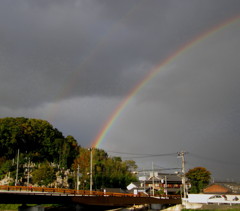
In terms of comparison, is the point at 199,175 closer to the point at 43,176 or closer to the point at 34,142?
the point at 43,176

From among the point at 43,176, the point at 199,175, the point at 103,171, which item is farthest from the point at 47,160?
the point at 199,175

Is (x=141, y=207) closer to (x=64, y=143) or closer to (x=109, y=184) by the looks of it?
(x=109, y=184)

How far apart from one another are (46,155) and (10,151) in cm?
1291

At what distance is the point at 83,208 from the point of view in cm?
4669

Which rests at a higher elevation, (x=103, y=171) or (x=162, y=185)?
(x=103, y=171)

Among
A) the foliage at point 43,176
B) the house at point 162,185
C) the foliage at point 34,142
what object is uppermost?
the foliage at point 34,142

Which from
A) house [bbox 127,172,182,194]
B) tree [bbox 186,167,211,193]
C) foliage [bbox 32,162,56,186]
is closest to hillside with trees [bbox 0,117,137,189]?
foliage [bbox 32,162,56,186]

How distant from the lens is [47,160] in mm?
99000

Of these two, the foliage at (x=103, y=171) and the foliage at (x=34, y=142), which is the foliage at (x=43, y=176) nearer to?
the foliage at (x=103, y=171)

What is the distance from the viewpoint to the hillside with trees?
84.7 metres

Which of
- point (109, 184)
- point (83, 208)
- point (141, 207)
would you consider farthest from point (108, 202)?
point (109, 184)

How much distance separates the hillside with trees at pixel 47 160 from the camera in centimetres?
8469

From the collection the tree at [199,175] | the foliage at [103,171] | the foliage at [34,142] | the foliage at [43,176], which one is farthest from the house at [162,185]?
the foliage at [43,176]

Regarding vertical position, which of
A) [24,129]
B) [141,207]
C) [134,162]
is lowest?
[141,207]
